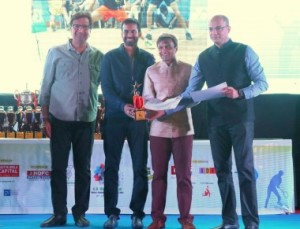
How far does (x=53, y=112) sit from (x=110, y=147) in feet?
1.65

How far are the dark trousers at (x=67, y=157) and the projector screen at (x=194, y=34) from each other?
46.3 inches

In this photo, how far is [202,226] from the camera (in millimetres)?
4234

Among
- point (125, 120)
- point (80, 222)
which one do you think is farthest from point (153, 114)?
point (80, 222)

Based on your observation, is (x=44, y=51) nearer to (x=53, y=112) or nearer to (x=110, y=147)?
(x=53, y=112)

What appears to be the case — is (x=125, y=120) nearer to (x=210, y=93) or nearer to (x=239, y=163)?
(x=210, y=93)

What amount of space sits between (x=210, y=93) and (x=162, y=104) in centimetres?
34

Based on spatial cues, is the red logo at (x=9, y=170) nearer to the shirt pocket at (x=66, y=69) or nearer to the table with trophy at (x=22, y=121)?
the table with trophy at (x=22, y=121)

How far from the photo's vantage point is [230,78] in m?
3.79

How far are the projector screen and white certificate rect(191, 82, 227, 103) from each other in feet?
4.60

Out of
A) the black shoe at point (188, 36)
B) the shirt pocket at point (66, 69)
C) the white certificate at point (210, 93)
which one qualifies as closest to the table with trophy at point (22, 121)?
the shirt pocket at point (66, 69)

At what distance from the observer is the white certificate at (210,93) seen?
367 cm

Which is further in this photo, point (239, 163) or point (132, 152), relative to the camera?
point (132, 152)

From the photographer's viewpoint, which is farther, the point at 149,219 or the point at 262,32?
the point at 262,32

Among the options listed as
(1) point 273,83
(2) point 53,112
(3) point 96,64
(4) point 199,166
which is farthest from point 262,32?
(2) point 53,112
